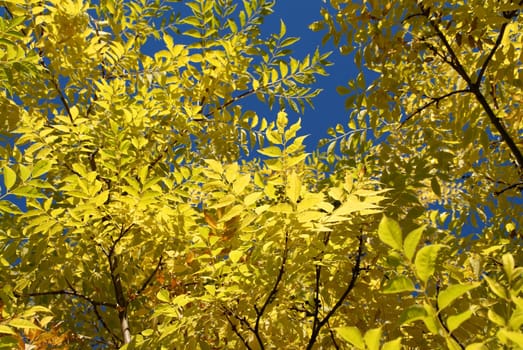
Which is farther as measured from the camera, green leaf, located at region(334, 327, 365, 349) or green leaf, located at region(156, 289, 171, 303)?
green leaf, located at region(156, 289, 171, 303)

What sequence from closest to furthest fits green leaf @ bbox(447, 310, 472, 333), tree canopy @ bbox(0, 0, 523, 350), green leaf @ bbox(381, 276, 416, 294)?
1. green leaf @ bbox(447, 310, 472, 333)
2. green leaf @ bbox(381, 276, 416, 294)
3. tree canopy @ bbox(0, 0, 523, 350)

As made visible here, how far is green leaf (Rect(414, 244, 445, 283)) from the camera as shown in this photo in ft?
2.67

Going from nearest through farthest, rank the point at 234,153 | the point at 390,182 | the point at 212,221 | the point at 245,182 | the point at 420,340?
1. the point at 245,182
2. the point at 212,221
3. the point at 420,340
4. the point at 390,182
5. the point at 234,153

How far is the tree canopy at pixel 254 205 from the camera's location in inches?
62.6

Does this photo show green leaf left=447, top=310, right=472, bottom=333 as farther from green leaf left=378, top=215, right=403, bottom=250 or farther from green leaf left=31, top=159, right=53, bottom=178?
green leaf left=31, top=159, right=53, bottom=178

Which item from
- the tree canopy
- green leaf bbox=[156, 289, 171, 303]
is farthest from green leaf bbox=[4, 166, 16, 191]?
green leaf bbox=[156, 289, 171, 303]

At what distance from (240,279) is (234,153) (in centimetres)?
221

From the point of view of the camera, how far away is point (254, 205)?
1.76 metres

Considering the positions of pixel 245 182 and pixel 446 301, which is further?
pixel 245 182

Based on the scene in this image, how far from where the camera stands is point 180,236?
2113 mm

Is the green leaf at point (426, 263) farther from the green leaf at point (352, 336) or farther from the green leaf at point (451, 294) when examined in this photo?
the green leaf at point (352, 336)

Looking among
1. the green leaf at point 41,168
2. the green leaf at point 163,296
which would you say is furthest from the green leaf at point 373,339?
the green leaf at point 41,168

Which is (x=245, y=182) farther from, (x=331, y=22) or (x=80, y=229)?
(x=331, y=22)

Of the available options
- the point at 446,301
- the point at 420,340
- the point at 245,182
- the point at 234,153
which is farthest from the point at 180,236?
the point at 234,153
